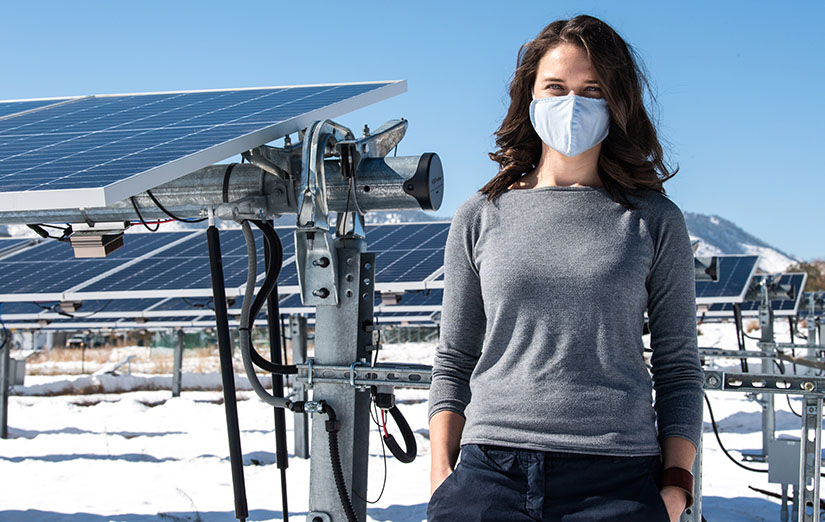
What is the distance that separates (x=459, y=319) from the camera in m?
2.01

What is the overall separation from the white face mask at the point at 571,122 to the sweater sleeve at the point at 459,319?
Answer: 0.24m

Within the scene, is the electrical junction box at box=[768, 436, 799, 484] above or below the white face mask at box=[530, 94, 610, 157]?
below

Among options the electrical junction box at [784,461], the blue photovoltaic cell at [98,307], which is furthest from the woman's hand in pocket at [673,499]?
the blue photovoltaic cell at [98,307]

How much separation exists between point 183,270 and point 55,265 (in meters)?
2.54

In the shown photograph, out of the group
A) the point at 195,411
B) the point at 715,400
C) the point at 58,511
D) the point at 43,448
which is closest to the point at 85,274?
the point at 43,448

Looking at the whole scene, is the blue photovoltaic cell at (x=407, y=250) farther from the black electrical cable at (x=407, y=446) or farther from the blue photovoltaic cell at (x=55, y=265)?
the black electrical cable at (x=407, y=446)

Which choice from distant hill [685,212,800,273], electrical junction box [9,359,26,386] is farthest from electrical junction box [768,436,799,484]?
distant hill [685,212,800,273]

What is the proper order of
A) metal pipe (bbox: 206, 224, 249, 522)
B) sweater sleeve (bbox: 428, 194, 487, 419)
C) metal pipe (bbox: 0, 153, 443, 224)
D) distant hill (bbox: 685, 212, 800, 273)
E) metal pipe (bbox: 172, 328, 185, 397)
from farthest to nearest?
distant hill (bbox: 685, 212, 800, 273), metal pipe (bbox: 172, 328, 185, 397), metal pipe (bbox: 0, 153, 443, 224), metal pipe (bbox: 206, 224, 249, 522), sweater sleeve (bbox: 428, 194, 487, 419)

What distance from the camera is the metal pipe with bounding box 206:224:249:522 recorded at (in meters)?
2.87

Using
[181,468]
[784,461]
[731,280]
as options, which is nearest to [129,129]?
[784,461]

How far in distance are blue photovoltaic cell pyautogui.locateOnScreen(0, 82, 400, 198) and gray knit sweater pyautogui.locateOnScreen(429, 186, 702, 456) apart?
1217 millimetres

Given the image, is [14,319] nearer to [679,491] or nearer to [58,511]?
[58,511]

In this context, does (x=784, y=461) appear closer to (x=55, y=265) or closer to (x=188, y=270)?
(x=188, y=270)

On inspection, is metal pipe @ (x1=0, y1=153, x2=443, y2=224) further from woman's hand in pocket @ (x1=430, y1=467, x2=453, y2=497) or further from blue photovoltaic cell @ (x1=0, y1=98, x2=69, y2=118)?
blue photovoltaic cell @ (x1=0, y1=98, x2=69, y2=118)
